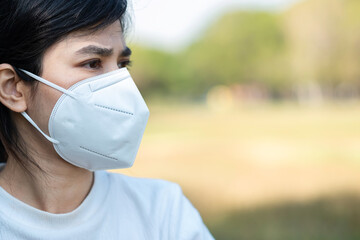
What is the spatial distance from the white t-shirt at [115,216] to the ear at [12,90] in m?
0.32

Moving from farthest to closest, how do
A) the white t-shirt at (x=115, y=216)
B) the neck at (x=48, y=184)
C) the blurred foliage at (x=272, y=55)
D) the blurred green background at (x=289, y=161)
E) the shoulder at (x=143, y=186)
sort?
the blurred foliage at (x=272, y=55) < the blurred green background at (x=289, y=161) < the shoulder at (x=143, y=186) < the neck at (x=48, y=184) < the white t-shirt at (x=115, y=216)

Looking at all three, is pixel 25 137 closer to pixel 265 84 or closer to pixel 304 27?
pixel 304 27

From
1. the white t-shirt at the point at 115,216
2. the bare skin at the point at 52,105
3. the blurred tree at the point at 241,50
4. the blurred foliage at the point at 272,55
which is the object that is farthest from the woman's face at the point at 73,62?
the blurred tree at the point at 241,50

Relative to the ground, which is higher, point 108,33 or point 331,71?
point 108,33

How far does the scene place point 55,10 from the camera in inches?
66.2

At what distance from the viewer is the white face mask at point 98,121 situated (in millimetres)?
1736

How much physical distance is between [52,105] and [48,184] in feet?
1.00

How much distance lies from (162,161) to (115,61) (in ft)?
27.4

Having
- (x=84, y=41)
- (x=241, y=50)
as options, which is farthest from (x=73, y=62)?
(x=241, y=50)

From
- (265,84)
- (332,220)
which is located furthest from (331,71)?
(332,220)

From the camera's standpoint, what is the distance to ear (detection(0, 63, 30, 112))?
1.75 metres

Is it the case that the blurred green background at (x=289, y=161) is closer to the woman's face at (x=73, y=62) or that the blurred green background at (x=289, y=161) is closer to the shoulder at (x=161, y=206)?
the shoulder at (x=161, y=206)

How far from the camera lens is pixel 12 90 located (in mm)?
1773

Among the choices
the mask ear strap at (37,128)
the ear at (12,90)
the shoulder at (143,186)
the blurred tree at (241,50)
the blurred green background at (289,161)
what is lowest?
the blurred tree at (241,50)
